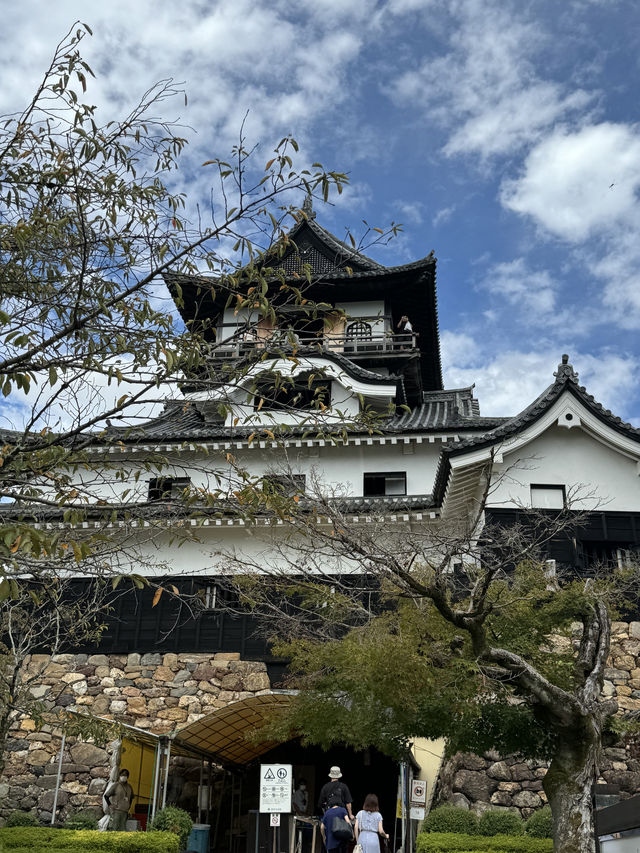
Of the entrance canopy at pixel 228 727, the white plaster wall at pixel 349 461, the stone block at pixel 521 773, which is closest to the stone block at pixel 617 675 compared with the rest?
the stone block at pixel 521 773

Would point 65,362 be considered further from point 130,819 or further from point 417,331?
point 417,331

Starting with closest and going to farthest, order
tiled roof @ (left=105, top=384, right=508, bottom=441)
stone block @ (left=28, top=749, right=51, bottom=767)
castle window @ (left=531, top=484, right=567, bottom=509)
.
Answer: castle window @ (left=531, top=484, right=567, bottom=509) → stone block @ (left=28, top=749, right=51, bottom=767) → tiled roof @ (left=105, top=384, right=508, bottom=441)

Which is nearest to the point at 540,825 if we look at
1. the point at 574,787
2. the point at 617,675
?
the point at 574,787

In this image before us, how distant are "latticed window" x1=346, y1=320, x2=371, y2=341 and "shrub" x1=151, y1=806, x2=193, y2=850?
15.9m

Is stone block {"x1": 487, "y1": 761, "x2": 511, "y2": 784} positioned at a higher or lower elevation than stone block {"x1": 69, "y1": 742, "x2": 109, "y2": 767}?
lower

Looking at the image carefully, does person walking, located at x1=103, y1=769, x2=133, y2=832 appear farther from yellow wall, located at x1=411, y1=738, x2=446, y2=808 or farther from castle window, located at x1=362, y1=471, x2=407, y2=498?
castle window, located at x1=362, y1=471, x2=407, y2=498

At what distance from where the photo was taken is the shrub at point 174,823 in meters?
16.5

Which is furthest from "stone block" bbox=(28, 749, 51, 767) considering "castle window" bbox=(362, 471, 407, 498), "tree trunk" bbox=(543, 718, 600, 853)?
"tree trunk" bbox=(543, 718, 600, 853)

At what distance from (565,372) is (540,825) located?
32.9 feet

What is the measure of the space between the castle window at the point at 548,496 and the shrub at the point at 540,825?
691 cm

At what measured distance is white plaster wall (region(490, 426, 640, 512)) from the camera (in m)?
19.2

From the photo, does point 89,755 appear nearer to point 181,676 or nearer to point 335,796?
point 181,676

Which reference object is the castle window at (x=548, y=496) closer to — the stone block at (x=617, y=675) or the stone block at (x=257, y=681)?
the stone block at (x=617, y=675)

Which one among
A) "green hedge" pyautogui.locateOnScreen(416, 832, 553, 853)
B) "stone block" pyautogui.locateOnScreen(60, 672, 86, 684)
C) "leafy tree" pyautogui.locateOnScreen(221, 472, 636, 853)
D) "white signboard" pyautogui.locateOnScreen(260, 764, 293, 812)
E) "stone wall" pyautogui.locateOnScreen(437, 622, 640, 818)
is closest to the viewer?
"leafy tree" pyautogui.locateOnScreen(221, 472, 636, 853)
